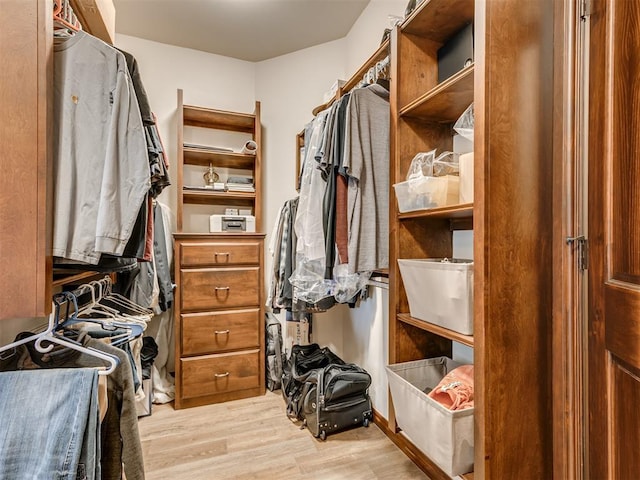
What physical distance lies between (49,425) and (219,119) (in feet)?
8.26

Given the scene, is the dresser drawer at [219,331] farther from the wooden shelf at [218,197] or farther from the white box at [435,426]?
the white box at [435,426]

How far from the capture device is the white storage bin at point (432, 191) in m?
1.31

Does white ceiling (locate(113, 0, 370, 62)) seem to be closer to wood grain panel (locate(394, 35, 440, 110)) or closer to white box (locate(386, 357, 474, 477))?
wood grain panel (locate(394, 35, 440, 110))

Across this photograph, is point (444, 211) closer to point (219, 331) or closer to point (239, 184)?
point (219, 331)

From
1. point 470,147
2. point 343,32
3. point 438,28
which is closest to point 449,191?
point 470,147

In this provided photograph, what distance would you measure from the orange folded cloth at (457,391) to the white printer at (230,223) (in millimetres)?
1925

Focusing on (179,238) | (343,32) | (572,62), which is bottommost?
(179,238)

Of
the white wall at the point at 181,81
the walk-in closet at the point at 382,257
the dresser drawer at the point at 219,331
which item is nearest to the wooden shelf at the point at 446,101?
the walk-in closet at the point at 382,257

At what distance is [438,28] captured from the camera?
4.91 ft

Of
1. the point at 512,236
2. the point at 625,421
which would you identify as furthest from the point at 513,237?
the point at 625,421

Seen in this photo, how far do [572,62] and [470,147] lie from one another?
1.84 ft

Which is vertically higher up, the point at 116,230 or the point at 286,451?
the point at 116,230

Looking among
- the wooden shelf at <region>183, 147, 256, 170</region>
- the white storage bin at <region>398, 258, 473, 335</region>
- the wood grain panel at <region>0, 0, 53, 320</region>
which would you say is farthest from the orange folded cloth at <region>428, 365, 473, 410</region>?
the wooden shelf at <region>183, 147, 256, 170</region>

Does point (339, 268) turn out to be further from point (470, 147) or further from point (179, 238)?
point (179, 238)
